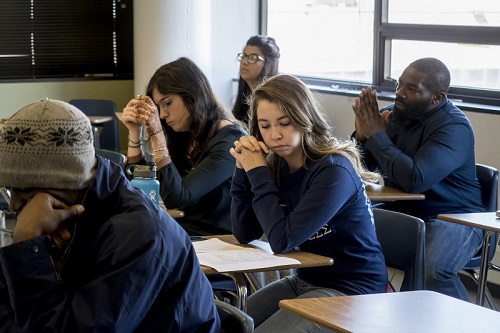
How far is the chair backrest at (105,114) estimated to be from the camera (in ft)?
22.4

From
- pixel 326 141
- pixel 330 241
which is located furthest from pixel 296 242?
pixel 326 141

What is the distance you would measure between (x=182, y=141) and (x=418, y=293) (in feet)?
5.22

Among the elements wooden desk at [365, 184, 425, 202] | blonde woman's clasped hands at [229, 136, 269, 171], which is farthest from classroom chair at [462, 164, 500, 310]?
blonde woman's clasped hands at [229, 136, 269, 171]

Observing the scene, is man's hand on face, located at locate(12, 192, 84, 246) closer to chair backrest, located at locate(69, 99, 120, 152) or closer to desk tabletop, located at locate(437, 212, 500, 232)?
desk tabletop, located at locate(437, 212, 500, 232)

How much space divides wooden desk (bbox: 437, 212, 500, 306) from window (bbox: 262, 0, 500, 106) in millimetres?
1693

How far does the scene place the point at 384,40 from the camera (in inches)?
227

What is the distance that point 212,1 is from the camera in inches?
277

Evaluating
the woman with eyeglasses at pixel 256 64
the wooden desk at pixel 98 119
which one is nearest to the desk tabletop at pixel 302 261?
the woman with eyeglasses at pixel 256 64

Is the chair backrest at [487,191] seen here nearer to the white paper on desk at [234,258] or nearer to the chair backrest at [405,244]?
the chair backrest at [405,244]

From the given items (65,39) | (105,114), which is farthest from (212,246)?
(65,39)

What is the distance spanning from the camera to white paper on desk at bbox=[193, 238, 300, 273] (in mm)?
2377

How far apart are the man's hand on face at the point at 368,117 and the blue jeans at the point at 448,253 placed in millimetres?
586

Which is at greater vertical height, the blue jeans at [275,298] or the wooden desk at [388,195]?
the wooden desk at [388,195]

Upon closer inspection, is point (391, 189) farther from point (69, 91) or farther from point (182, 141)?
point (69, 91)
